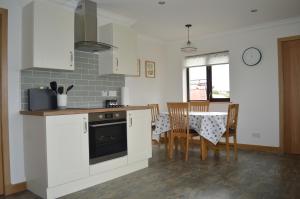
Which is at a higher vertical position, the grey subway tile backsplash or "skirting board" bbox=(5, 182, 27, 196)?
the grey subway tile backsplash

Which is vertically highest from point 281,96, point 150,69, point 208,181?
point 150,69

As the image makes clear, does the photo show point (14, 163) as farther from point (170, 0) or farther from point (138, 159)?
point (170, 0)

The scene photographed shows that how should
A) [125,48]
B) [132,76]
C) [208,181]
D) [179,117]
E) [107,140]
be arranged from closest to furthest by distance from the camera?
1. [208,181]
2. [107,140]
3. [125,48]
4. [179,117]
5. [132,76]

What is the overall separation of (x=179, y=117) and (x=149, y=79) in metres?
1.72

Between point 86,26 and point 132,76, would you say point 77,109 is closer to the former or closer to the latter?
point 86,26

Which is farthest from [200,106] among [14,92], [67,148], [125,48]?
[14,92]

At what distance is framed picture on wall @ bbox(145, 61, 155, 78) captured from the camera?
5.38m

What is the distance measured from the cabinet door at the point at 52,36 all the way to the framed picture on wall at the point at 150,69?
8.09 feet

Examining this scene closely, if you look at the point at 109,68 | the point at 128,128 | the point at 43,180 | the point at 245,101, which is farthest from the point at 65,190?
the point at 245,101

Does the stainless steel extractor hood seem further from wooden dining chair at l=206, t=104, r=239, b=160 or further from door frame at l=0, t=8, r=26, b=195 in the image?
wooden dining chair at l=206, t=104, r=239, b=160

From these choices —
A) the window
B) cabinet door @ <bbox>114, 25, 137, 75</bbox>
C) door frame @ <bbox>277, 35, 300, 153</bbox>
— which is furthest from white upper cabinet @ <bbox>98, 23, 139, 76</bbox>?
door frame @ <bbox>277, 35, 300, 153</bbox>

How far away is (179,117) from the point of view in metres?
Answer: 4.01

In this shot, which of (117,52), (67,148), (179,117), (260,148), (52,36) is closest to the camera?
(67,148)

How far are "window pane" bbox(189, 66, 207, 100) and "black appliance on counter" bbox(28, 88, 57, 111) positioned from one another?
344 cm
